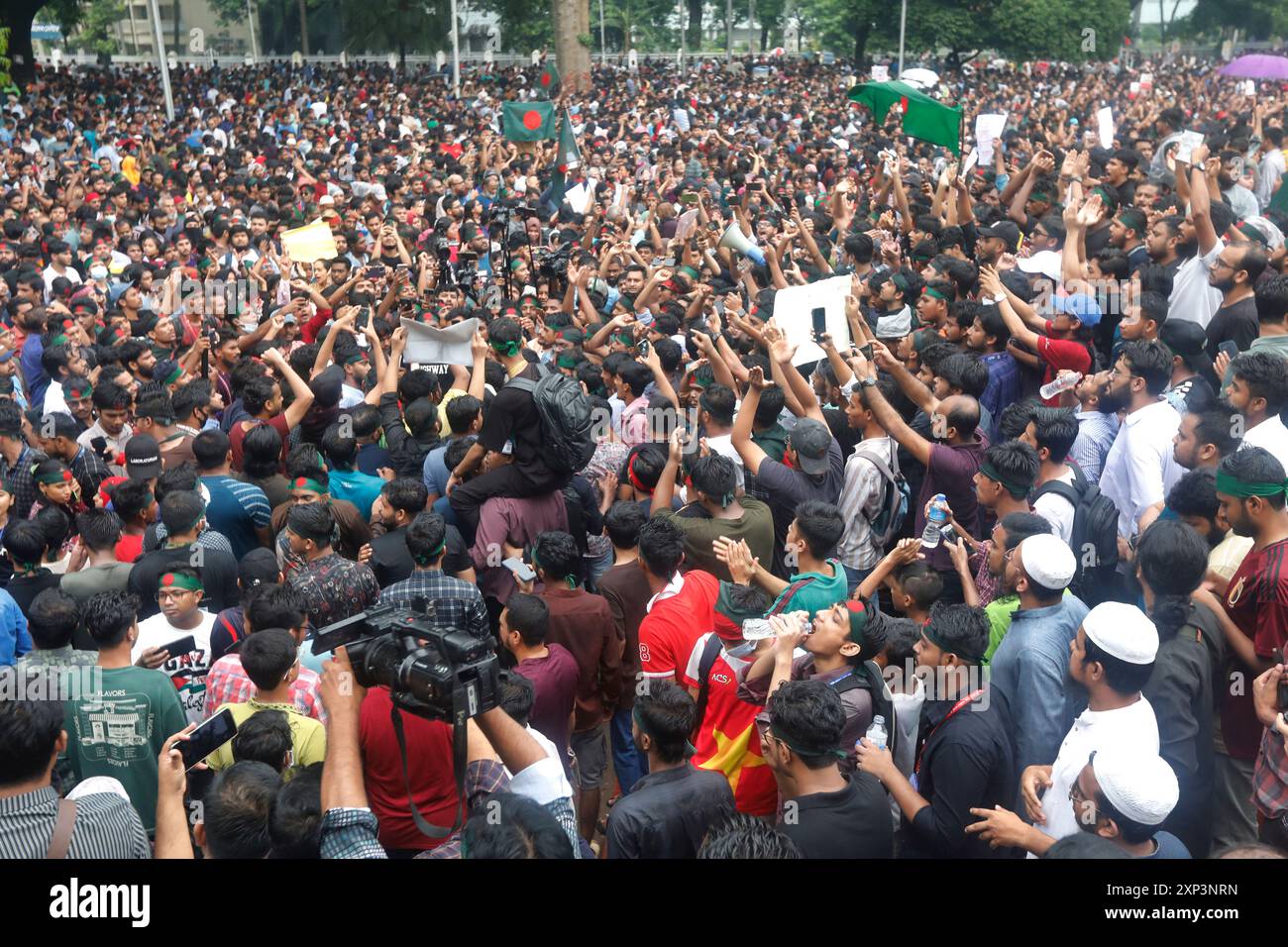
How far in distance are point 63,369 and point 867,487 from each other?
17.3ft

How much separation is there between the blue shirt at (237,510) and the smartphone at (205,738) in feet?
8.67

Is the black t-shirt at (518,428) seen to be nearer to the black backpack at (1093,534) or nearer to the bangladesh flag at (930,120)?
the black backpack at (1093,534)

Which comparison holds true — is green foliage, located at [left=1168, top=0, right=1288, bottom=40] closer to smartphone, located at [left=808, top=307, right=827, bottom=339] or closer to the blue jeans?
smartphone, located at [left=808, top=307, right=827, bottom=339]

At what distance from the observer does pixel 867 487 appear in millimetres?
5570

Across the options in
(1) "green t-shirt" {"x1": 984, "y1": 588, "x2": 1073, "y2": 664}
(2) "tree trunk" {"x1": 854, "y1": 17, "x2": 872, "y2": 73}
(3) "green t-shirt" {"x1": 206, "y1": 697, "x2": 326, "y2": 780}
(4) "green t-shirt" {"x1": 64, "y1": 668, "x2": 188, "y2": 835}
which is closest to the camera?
(3) "green t-shirt" {"x1": 206, "y1": 697, "x2": 326, "y2": 780}

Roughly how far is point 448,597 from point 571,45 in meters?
29.2

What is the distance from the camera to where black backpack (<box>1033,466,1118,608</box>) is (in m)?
5.11

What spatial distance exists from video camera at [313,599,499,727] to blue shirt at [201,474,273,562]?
2.72 m

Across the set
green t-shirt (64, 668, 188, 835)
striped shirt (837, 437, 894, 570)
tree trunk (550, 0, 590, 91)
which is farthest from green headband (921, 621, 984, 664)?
tree trunk (550, 0, 590, 91)

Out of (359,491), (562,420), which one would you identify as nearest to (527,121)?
(359,491)

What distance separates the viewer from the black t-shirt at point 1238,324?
6652mm

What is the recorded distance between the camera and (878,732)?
3980 mm
